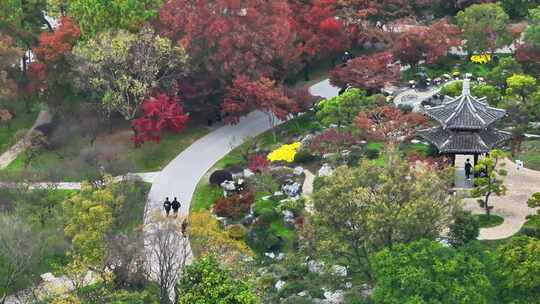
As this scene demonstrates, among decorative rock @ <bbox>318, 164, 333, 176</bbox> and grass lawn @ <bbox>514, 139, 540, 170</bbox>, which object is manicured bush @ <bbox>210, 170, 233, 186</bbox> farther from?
grass lawn @ <bbox>514, 139, 540, 170</bbox>

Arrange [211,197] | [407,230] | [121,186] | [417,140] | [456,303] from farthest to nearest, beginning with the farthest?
[417,140], [211,197], [121,186], [407,230], [456,303]

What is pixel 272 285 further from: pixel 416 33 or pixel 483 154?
pixel 416 33

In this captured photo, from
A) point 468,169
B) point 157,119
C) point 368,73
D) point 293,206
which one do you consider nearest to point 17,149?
point 157,119

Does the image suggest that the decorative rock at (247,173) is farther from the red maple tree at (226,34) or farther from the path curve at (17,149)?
the path curve at (17,149)

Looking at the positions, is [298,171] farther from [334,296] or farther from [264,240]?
[334,296]

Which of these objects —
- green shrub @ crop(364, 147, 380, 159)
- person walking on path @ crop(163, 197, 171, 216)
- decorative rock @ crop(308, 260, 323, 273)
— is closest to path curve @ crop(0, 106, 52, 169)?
person walking on path @ crop(163, 197, 171, 216)

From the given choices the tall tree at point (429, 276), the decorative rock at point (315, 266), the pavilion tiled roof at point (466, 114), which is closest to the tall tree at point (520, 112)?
the pavilion tiled roof at point (466, 114)

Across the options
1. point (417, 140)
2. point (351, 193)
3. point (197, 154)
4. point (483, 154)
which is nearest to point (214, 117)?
point (197, 154)
